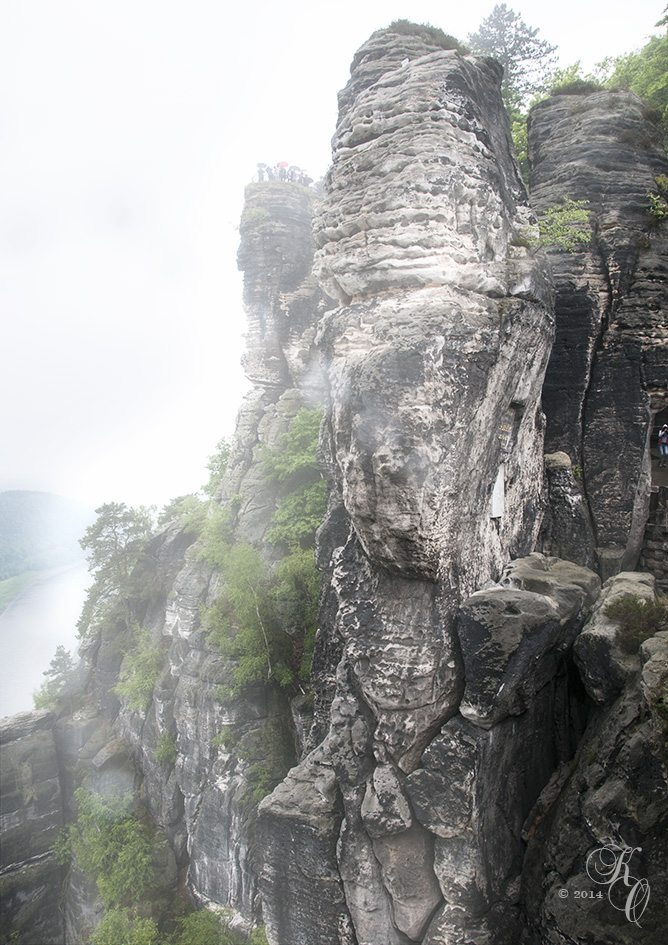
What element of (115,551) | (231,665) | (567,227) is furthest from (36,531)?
(567,227)

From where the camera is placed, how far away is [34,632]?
4197 cm

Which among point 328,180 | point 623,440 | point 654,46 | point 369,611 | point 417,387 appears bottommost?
point 369,611

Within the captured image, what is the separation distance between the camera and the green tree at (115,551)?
72.6 feet

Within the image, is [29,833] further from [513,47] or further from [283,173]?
[513,47]

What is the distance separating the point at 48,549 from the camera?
56250 millimetres

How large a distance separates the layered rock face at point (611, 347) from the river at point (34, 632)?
1315 inches

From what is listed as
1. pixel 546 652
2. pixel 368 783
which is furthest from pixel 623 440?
pixel 368 783

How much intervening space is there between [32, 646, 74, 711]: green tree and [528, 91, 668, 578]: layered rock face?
23147 millimetres

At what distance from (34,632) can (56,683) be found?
2067 cm

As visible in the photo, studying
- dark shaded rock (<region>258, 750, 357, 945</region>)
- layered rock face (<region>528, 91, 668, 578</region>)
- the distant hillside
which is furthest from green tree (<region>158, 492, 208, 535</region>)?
the distant hillside

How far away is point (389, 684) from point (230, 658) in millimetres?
10246

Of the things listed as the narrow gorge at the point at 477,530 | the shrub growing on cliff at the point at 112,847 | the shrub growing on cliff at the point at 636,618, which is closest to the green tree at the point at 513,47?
the narrow gorge at the point at 477,530

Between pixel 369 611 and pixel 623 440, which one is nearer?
pixel 369 611

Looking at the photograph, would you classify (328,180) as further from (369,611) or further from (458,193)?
(369,611)
